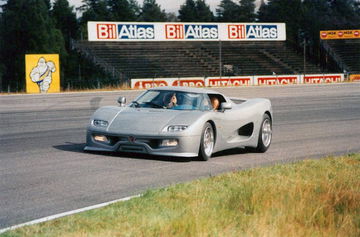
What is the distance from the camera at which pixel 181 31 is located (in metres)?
58.6

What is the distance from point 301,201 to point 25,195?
10.3 feet

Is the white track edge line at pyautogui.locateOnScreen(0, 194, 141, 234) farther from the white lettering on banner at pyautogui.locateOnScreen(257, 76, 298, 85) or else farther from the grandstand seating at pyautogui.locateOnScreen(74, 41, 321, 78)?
the white lettering on banner at pyautogui.locateOnScreen(257, 76, 298, 85)

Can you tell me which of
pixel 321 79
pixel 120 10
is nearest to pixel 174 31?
pixel 321 79

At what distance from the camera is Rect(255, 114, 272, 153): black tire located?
1232 cm

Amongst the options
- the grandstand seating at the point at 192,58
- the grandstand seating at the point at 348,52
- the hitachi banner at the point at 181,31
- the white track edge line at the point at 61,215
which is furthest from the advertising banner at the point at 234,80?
the white track edge line at the point at 61,215

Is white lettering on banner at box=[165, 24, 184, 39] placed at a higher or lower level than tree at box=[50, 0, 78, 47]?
lower

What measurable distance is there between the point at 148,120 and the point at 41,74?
95.7ft

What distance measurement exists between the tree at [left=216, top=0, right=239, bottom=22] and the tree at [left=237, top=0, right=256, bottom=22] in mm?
1127

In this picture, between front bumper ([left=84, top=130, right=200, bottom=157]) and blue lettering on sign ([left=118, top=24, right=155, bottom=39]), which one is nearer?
front bumper ([left=84, top=130, right=200, bottom=157])

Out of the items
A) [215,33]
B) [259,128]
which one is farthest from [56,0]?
[259,128]

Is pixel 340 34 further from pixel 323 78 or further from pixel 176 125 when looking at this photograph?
pixel 176 125

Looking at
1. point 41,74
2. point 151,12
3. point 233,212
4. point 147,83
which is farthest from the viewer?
point 151,12

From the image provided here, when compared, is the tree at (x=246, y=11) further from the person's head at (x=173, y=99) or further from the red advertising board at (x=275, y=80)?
the person's head at (x=173, y=99)

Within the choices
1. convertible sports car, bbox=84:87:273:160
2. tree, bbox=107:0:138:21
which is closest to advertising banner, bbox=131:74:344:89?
convertible sports car, bbox=84:87:273:160
